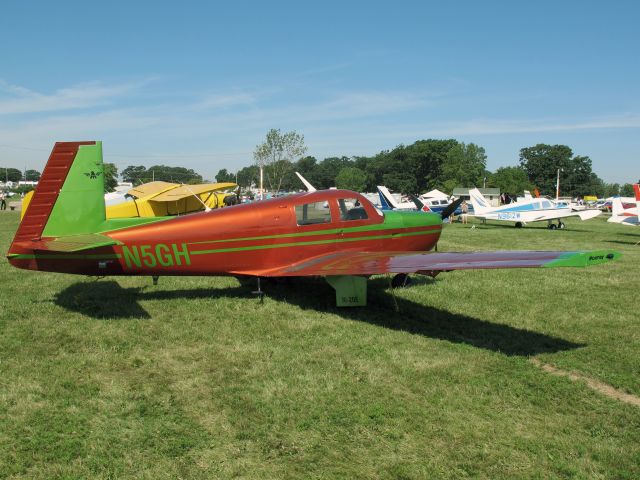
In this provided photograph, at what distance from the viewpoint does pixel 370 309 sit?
297 inches

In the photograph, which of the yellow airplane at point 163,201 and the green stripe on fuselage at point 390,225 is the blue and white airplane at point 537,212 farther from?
the green stripe on fuselage at point 390,225

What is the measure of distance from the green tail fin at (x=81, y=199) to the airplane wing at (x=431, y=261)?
8.40ft

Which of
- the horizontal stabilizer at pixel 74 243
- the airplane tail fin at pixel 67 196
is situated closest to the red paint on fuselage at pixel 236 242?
the horizontal stabilizer at pixel 74 243

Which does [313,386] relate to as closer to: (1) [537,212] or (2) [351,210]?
(2) [351,210]

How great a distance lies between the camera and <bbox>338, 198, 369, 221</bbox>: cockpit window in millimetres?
8070

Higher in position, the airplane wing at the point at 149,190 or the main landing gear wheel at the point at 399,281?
the airplane wing at the point at 149,190

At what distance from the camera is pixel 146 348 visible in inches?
222

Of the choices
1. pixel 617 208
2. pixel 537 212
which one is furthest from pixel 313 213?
pixel 537 212

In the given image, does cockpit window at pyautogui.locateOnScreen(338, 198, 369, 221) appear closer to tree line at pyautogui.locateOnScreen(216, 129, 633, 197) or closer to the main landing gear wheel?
the main landing gear wheel

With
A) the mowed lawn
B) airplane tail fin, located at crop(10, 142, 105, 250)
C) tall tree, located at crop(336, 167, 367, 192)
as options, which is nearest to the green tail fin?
airplane tail fin, located at crop(10, 142, 105, 250)

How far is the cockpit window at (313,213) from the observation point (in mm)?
7812

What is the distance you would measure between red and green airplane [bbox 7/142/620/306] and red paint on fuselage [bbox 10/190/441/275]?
0.05ft

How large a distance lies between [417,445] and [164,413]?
217cm

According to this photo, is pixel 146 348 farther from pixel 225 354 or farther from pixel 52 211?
pixel 52 211
